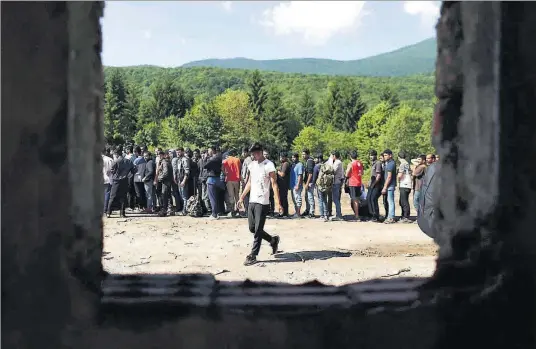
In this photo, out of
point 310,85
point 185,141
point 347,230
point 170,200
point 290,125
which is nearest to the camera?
point 347,230

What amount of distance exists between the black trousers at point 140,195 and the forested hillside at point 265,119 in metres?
23.7

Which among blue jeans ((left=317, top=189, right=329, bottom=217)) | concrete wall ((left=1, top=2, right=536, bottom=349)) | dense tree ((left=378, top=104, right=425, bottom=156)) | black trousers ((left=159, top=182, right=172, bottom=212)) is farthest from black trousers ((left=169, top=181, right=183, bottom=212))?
dense tree ((left=378, top=104, right=425, bottom=156))

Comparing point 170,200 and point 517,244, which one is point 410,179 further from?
point 517,244

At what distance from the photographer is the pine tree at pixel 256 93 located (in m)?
72.4

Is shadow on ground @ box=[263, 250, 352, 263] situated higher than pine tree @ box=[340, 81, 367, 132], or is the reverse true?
pine tree @ box=[340, 81, 367, 132]

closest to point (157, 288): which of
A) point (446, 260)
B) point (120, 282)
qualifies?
point (120, 282)

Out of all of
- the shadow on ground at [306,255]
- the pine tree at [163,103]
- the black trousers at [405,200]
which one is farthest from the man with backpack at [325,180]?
the pine tree at [163,103]

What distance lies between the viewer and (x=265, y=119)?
67.4 m

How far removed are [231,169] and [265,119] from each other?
180 ft

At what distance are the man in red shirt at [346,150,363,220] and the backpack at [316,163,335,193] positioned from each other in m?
0.47

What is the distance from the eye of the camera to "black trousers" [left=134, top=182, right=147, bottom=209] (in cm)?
1406

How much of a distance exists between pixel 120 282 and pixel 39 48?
1395mm

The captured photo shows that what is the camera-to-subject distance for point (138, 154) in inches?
563

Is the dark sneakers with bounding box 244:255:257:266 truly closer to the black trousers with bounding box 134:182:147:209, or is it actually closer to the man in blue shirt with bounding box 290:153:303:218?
the man in blue shirt with bounding box 290:153:303:218
